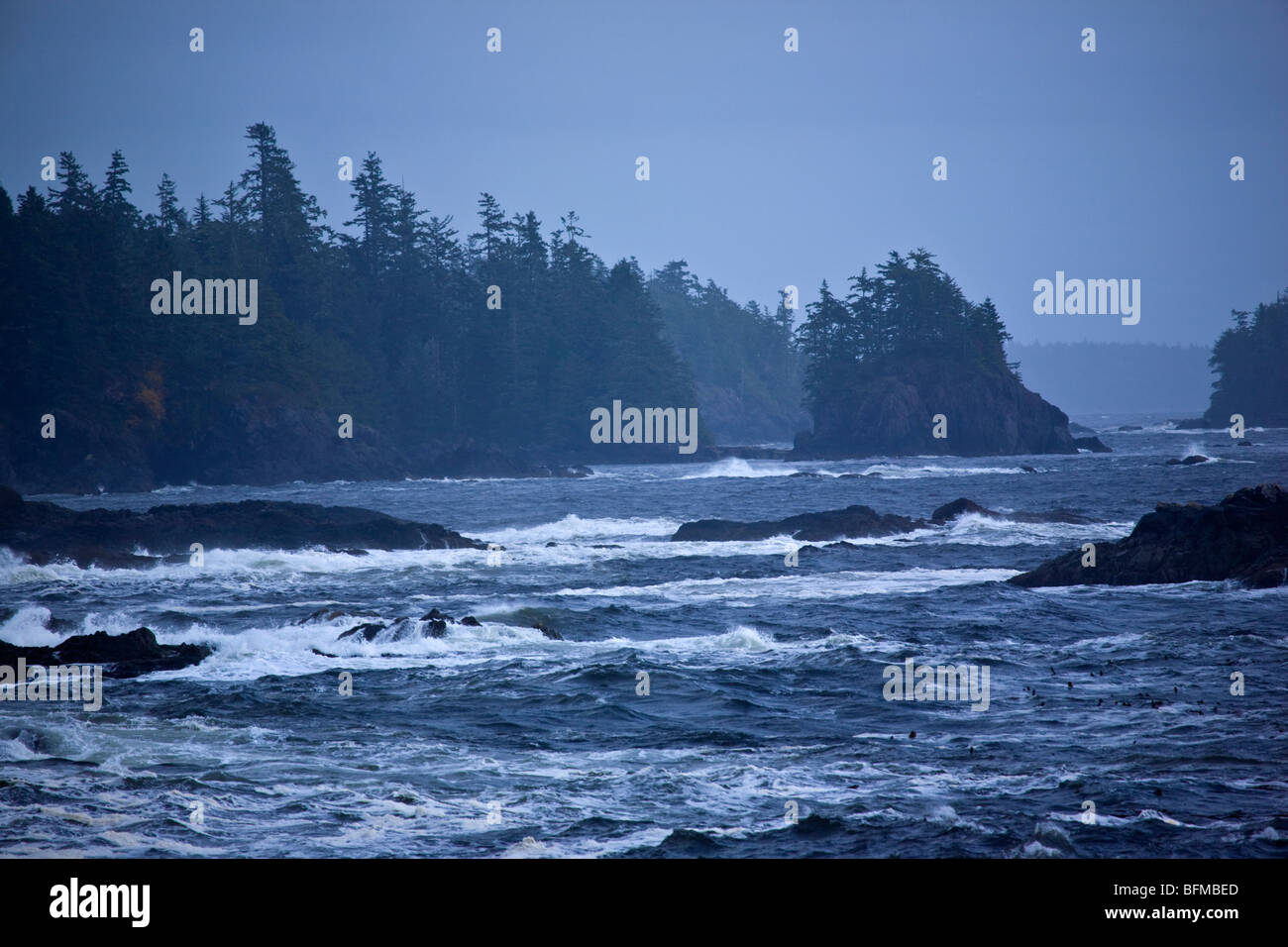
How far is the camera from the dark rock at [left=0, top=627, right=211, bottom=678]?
1803cm

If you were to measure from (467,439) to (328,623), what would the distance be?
223ft

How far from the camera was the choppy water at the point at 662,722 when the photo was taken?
10586 millimetres

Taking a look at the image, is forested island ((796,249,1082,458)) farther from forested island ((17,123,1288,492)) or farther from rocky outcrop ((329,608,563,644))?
rocky outcrop ((329,608,563,644))

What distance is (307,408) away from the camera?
81750 mm

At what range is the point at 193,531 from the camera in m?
35.4

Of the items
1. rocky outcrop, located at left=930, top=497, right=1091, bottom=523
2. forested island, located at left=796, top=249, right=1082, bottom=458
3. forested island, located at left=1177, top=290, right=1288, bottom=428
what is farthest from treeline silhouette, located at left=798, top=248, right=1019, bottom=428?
rocky outcrop, located at left=930, top=497, right=1091, bottom=523

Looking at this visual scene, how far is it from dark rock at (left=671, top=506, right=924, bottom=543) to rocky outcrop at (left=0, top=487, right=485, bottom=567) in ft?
25.9

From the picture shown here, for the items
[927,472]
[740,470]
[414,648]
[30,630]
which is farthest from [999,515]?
[740,470]

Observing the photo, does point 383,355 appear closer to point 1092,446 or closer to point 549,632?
point 1092,446

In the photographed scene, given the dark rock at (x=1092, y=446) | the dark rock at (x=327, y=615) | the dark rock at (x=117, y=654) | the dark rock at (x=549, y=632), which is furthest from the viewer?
the dark rock at (x=1092, y=446)

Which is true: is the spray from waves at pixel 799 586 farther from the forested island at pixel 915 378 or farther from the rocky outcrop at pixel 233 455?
Answer: the forested island at pixel 915 378

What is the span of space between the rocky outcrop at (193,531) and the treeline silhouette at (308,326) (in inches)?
1494

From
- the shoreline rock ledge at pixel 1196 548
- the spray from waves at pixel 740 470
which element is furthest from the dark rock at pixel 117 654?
the spray from waves at pixel 740 470
